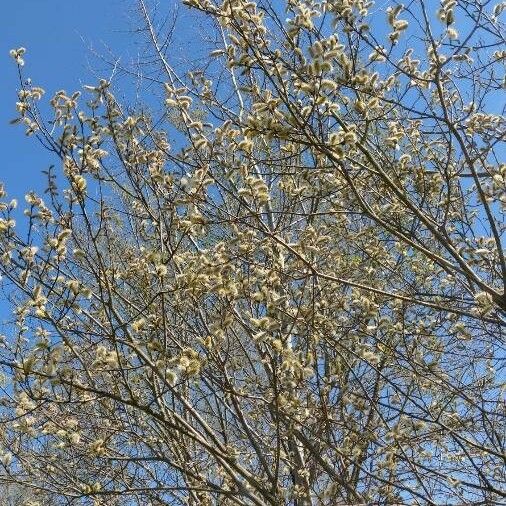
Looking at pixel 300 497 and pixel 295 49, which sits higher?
pixel 295 49

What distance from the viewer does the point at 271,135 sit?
2.84 m

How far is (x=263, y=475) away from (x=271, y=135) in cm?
290

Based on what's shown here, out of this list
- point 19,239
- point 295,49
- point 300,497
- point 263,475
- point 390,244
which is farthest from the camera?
point 390,244

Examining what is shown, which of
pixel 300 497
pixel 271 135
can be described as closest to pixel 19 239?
pixel 271 135

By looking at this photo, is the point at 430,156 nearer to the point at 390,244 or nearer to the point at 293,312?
the point at 293,312

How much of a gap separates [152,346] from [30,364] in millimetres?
585

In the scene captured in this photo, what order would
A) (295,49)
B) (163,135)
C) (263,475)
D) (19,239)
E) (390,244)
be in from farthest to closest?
(390,244)
(263,475)
(163,135)
(19,239)
(295,49)

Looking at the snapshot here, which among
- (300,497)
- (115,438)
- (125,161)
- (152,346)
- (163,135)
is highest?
(163,135)

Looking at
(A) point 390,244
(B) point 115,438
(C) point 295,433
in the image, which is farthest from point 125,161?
(A) point 390,244

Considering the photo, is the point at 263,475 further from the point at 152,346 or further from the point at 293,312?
the point at 152,346

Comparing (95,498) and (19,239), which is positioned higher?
(19,239)

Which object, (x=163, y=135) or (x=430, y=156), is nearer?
(x=430, y=156)

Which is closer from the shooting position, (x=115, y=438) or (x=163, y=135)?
(x=163, y=135)

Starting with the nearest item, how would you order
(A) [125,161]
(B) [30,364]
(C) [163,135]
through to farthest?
1. (B) [30,364]
2. (A) [125,161]
3. (C) [163,135]
